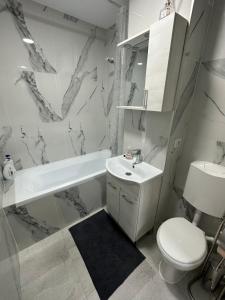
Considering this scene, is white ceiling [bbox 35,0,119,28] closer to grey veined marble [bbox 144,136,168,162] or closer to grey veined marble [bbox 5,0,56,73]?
grey veined marble [bbox 5,0,56,73]

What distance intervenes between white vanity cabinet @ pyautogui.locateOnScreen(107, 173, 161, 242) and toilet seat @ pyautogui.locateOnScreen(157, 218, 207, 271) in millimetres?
240

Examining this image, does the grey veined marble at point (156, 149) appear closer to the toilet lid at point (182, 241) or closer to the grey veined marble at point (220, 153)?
the grey veined marble at point (220, 153)

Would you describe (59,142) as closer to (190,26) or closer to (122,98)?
(122,98)

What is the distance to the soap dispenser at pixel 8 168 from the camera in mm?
1705

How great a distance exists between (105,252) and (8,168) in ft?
4.74

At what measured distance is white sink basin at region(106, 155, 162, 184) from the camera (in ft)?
4.61

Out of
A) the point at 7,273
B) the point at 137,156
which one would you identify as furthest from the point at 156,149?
the point at 7,273

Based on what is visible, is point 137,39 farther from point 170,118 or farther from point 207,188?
point 207,188

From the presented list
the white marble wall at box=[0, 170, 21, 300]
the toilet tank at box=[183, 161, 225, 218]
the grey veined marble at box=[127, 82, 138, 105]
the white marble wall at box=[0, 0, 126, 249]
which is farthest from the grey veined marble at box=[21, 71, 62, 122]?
the toilet tank at box=[183, 161, 225, 218]

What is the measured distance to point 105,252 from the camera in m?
1.49

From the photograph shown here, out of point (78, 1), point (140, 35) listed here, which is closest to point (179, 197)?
point (140, 35)

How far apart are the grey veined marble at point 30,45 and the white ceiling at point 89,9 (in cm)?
26

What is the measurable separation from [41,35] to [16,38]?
0.28 meters

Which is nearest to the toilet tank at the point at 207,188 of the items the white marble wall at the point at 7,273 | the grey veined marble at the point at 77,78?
the white marble wall at the point at 7,273
